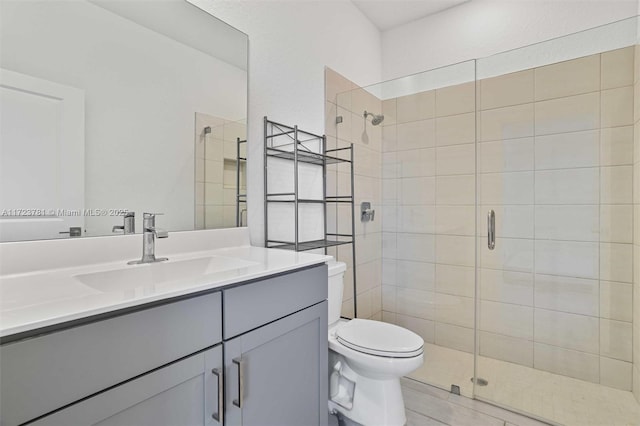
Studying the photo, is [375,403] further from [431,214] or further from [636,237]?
[636,237]

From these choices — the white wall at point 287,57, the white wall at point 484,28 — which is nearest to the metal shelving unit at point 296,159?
the white wall at point 287,57

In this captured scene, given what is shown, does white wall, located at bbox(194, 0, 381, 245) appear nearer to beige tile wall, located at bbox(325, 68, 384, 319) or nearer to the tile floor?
beige tile wall, located at bbox(325, 68, 384, 319)

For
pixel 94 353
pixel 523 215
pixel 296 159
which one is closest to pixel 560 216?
pixel 523 215

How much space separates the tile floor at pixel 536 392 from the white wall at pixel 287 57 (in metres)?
1.44

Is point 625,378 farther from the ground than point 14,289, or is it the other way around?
point 14,289

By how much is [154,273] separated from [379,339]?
105cm

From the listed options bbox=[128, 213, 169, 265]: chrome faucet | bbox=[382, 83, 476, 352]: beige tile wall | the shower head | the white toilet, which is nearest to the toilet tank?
the white toilet

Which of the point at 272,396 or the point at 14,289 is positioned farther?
the point at 272,396

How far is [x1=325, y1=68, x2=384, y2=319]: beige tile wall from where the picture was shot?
219 centimetres

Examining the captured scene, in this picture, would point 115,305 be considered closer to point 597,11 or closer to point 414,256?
point 414,256

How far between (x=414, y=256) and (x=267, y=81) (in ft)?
5.30

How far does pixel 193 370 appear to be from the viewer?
78 centimetres

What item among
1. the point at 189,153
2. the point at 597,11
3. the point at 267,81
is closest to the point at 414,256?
the point at 267,81

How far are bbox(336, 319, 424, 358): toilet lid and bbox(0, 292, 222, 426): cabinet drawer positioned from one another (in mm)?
799
